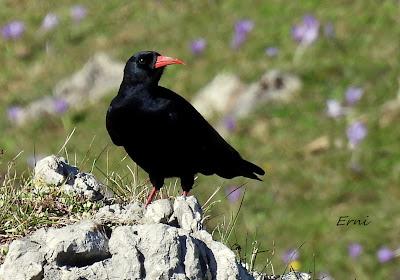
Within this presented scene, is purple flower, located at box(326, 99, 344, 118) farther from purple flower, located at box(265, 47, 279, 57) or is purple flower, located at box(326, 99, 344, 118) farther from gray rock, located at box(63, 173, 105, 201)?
gray rock, located at box(63, 173, 105, 201)

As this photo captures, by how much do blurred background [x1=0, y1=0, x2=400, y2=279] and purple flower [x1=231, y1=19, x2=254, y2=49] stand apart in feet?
0.08

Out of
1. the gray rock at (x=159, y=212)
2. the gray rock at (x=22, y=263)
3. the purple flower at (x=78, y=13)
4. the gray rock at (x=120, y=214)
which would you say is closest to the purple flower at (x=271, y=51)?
the purple flower at (x=78, y=13)

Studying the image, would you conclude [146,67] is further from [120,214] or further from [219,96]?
[219,96]

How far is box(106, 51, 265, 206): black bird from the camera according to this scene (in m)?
8.41

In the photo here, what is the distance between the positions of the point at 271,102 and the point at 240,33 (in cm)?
166

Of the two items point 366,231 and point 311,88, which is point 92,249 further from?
point 311,88

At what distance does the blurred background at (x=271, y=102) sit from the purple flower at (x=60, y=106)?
27mm

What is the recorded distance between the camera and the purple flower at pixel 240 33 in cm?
1658

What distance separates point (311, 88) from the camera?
15.4 metres

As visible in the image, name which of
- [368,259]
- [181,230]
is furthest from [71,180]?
[368,259]

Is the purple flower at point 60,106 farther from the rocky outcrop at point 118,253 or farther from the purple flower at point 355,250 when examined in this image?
the rocky outcrop at point 118,253

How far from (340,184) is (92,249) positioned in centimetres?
789

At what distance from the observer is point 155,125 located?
Answer: 844cm

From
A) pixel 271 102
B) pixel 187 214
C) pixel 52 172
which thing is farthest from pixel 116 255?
pixel 271 102
